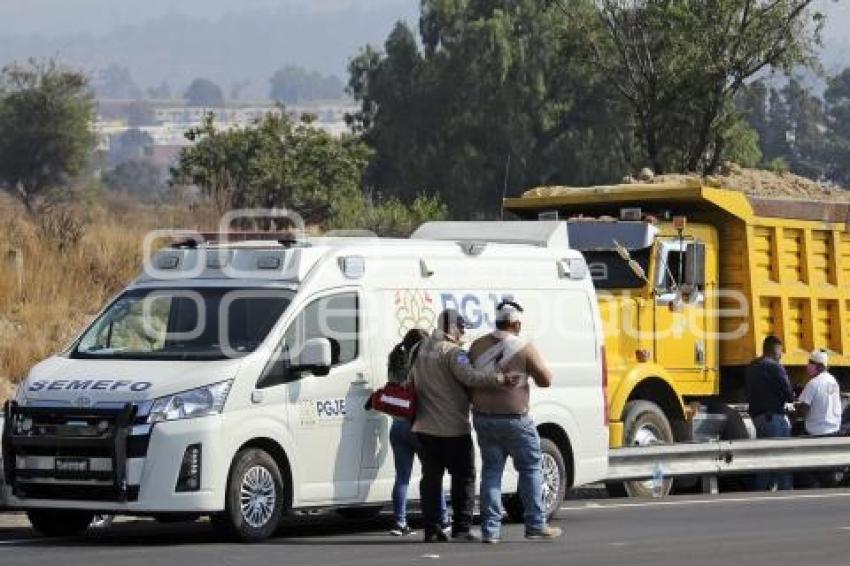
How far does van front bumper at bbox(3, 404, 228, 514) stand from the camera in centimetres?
1487

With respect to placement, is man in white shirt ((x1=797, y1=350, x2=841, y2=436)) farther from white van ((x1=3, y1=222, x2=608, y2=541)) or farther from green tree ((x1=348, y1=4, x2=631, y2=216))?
green tree ((x1=348, y1=4, x2=631, y2=216))

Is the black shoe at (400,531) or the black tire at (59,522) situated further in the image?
the black shoe at (400,531)

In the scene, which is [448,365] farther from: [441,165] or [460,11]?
[460,11]

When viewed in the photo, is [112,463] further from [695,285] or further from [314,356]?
[695,285]

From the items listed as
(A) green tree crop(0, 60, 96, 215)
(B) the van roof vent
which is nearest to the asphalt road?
(B) the van roof vent

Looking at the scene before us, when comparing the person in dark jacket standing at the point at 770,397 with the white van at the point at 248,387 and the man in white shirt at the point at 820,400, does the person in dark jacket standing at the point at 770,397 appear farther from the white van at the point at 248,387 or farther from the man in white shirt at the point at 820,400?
the white van at the point at 248,387

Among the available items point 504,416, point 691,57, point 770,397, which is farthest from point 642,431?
point 691,57

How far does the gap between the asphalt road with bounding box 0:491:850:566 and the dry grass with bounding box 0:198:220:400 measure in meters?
8.90

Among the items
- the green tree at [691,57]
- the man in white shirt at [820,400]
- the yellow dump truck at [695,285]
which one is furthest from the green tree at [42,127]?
the man in white shirt at [820,400]

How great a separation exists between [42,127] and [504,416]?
70.9m

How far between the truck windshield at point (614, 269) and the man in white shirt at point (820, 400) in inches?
92.0

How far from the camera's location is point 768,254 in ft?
74.9

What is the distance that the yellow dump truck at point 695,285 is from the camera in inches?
846

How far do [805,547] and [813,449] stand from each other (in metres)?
6.67
